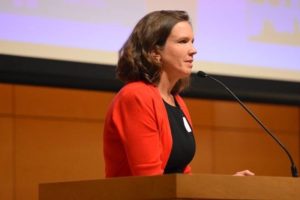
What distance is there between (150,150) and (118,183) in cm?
22

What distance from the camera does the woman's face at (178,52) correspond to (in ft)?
8.03

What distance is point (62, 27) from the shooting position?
11.0ft

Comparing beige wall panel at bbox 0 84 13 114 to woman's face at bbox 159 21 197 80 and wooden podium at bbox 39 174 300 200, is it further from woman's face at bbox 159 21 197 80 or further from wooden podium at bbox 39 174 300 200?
wooden podium at bbox 39 174 300 200

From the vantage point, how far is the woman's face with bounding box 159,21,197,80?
245cm

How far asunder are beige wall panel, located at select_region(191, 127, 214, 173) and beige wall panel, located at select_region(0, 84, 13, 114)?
1.28 metres

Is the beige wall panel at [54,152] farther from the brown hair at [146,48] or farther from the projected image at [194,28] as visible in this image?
the brown hair at [146,48]

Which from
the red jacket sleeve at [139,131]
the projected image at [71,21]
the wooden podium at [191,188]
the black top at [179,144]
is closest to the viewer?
the wooden podium at [191,188]

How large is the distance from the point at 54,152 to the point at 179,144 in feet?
6.81

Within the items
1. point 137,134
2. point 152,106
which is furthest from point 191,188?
point 152,106

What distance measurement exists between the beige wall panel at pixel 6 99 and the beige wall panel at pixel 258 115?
4.79 ft

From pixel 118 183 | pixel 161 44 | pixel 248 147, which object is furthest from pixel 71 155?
pixel 118 183

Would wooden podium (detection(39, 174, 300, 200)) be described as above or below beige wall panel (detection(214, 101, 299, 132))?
above

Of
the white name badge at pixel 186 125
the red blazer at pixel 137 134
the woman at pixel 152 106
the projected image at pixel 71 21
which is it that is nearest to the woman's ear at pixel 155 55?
the woman at pixel 152 106

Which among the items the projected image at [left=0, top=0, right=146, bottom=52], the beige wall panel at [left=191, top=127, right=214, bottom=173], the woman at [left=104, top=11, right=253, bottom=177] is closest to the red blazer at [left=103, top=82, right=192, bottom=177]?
the woman at [left=104, top=11, right=253, bottom=177]
